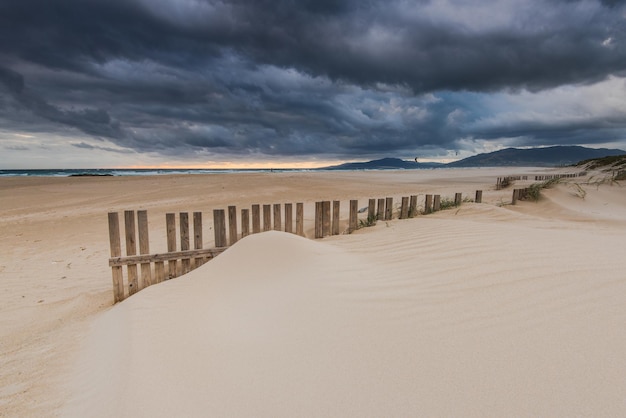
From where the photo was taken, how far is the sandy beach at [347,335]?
5.76 feet

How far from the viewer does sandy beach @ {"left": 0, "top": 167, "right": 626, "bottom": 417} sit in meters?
1.75

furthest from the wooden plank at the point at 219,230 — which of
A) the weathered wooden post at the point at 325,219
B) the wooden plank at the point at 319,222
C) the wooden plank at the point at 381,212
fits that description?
the wooden plank at the point at 381,212

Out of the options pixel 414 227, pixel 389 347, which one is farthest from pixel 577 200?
pixel 389 347

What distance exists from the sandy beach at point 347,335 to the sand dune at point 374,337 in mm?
10

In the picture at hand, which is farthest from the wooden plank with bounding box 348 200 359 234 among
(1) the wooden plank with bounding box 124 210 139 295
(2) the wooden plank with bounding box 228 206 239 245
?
(1) the wooden plank with bounding box 124 210 139 295

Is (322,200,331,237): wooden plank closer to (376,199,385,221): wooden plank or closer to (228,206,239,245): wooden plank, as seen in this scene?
(376,199,385,221): wooden plank

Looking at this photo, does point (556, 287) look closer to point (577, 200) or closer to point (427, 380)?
point (427, 380)

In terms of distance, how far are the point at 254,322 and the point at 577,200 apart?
12.3m

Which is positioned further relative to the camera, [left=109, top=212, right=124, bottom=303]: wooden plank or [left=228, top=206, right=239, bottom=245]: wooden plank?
[left=228, top=206, right=239, bottom=245]: wooden plank

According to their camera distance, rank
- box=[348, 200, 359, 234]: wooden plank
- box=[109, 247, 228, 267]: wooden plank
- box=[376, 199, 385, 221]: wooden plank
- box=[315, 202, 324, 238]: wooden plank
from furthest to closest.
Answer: box=[376, 199, 385, 221]: wooden plank, box=[348, 200, 359, 234]: wooden plank, box=[315, 202, 324, 238]: wooden plank, box=[109, 247, 228, 267]: wooden plank

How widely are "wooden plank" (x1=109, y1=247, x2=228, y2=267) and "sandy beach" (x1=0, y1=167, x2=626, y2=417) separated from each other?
0.63 m

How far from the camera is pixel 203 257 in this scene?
476cm

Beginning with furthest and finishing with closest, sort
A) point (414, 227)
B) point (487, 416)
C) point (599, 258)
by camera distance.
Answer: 1. point (414, 227)
2. point (599, 258)
3. point (487, 416)

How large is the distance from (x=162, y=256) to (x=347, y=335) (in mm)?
3205
